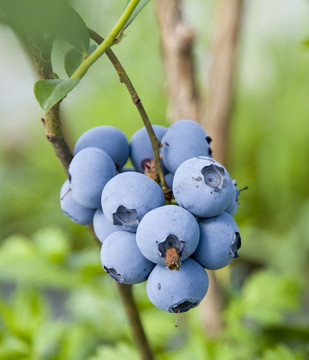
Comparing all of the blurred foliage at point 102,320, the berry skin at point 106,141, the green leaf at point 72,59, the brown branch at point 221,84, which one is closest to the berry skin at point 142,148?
the berry skin at point 106,141

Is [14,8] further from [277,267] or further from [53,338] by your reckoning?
[277,267]

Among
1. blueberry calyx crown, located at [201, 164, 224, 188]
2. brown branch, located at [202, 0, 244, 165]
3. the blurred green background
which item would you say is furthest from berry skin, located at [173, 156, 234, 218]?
brown branch, located at [202, 0, 244, 165]

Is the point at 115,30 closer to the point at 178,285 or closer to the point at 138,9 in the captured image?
the point at 138,9

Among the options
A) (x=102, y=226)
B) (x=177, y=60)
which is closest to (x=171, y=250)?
(x=102, y=226)

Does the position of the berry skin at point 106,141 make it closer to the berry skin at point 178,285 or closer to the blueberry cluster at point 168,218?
the blueberry cluster at point 168,218

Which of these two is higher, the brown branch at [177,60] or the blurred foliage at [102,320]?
the brown branch at [177,60]

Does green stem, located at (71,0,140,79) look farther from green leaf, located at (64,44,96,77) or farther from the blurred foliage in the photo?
the blurred foliage
